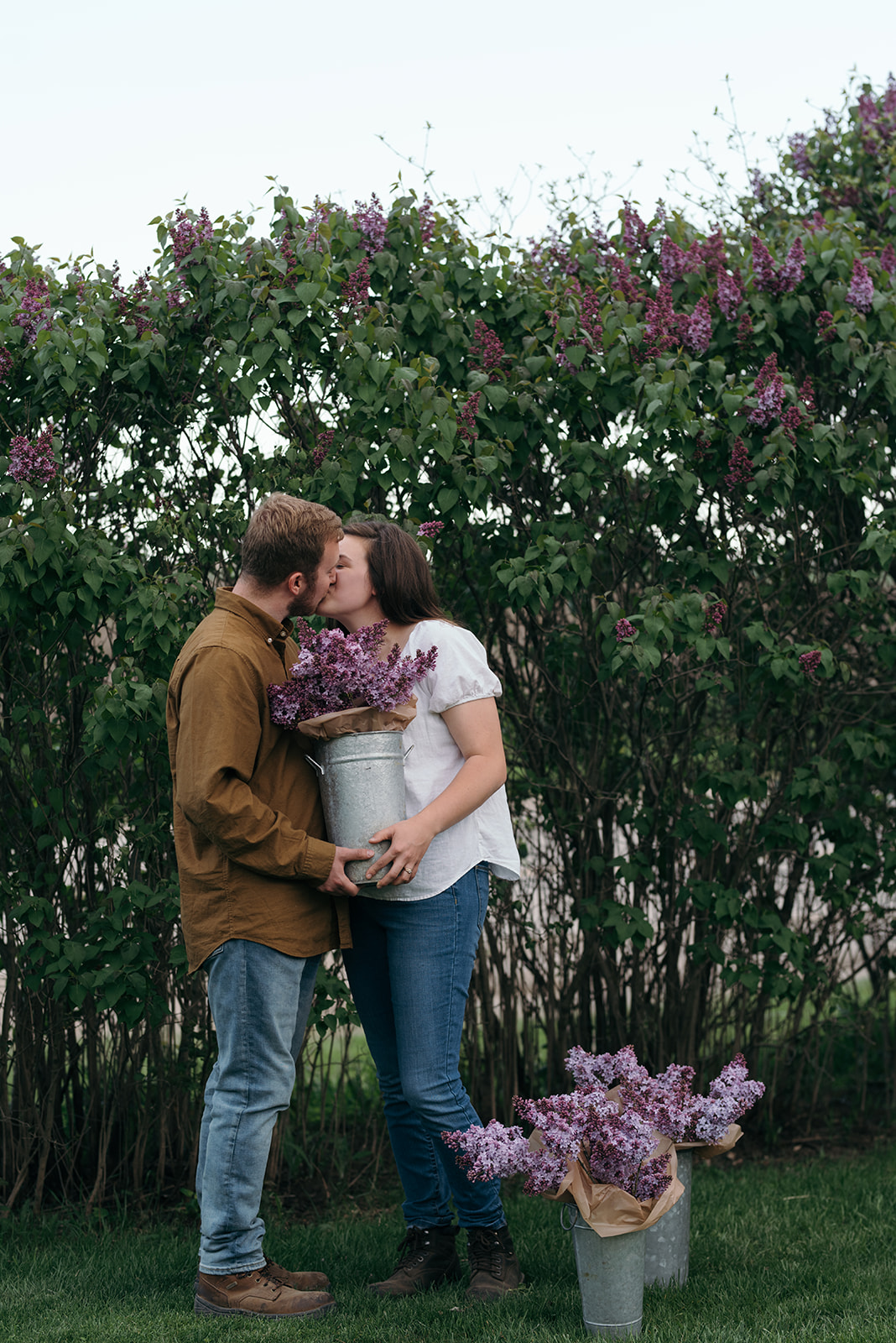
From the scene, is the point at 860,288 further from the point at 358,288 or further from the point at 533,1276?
the point at 533,1276

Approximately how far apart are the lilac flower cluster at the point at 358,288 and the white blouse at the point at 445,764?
45.3 inches

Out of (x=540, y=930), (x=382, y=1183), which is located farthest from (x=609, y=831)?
(x=382, y=1183)

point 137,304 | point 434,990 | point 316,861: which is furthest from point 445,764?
point 137,304

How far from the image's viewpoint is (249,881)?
2.49 m

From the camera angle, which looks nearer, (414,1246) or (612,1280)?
(612,1280)

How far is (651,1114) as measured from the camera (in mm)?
2490

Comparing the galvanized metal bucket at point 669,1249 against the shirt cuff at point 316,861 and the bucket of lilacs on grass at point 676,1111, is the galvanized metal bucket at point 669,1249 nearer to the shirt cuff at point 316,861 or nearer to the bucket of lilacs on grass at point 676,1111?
the bucket of lilacs on grass at point 676,1111

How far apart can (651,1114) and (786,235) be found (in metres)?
2.84

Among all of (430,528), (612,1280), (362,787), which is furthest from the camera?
(430,528)

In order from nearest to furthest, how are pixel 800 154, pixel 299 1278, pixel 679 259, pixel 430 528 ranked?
pixel 299 1278, pixel 430 528, pixel 679 259, pixel 800 154

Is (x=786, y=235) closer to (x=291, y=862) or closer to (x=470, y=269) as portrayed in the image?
(x=470, y=269)

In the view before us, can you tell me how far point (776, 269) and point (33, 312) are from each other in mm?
2279

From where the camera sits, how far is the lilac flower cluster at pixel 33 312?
325cm

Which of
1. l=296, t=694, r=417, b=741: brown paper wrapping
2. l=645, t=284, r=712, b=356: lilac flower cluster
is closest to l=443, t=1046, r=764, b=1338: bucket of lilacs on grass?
l=296, t=694, r=417, b=741: brown paper wrapping
